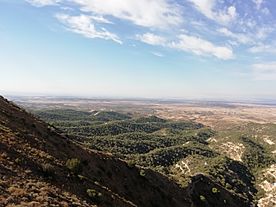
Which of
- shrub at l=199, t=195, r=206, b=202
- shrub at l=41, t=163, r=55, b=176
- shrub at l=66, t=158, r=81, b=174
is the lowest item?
shrub at l=199, t=195, r=206, b=202

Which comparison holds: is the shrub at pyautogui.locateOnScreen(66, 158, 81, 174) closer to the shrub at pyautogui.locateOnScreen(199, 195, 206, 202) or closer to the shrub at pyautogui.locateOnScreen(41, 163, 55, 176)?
the shrub at pyautogui.locateOnScreen(41, 163, 55, 176)

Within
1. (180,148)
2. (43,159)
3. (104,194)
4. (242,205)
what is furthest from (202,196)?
(180,148)

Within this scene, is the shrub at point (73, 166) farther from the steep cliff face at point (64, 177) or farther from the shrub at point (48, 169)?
the shrub at point (48, 169)

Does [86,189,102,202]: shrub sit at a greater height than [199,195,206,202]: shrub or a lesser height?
greater

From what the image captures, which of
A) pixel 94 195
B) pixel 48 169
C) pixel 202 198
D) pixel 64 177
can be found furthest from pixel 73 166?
pixel 202 198

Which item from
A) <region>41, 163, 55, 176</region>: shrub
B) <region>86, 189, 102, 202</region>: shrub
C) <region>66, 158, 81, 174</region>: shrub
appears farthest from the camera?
<region>66, 158, 81, 174</region>: shrub

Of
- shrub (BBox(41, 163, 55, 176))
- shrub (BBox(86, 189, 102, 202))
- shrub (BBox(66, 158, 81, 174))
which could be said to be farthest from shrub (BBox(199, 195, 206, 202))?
shrub (BBox(41, 163, 55, 176))

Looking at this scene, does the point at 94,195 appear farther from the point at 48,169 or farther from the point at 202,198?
the point at 202,198

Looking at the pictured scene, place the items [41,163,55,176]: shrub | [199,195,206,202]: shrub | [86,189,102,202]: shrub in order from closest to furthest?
[41,163,55,176]: shrub → [86,189,102,202]: shrub → [199,195,206,202]: shrub

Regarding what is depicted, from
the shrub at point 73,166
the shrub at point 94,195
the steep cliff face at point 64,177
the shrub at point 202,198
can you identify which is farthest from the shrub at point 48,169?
the shrub at point 202,198

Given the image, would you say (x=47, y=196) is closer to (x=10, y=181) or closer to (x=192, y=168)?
(x=10, y=181)
